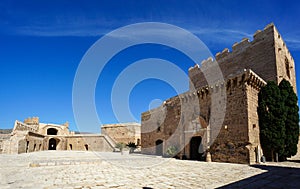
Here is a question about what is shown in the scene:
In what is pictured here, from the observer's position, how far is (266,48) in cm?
1339

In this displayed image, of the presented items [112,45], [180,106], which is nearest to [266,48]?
[180,106]

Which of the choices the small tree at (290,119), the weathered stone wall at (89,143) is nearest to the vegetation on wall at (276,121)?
the small tree at (290,119)

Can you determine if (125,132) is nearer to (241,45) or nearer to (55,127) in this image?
(55,127)

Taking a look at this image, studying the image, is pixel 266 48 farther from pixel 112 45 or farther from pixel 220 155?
pixel 112 45

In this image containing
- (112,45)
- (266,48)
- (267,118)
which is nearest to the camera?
(267,118)

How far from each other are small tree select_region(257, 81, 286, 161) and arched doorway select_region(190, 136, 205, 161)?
396 cm

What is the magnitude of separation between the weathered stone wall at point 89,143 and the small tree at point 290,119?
57.5 feet

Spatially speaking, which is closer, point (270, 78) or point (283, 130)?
point (283, 130)

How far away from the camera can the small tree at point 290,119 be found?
469 inches

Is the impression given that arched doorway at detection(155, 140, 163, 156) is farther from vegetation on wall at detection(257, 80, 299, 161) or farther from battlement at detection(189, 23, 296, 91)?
vegetation on wall at detection(257, 80, 299, 161)

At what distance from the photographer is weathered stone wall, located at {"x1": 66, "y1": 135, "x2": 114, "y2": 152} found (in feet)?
83.0

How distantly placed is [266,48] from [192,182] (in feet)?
37.8

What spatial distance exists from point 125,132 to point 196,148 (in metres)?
17.6

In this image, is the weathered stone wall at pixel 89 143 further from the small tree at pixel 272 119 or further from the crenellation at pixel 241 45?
the small tree at pixel 272 119
